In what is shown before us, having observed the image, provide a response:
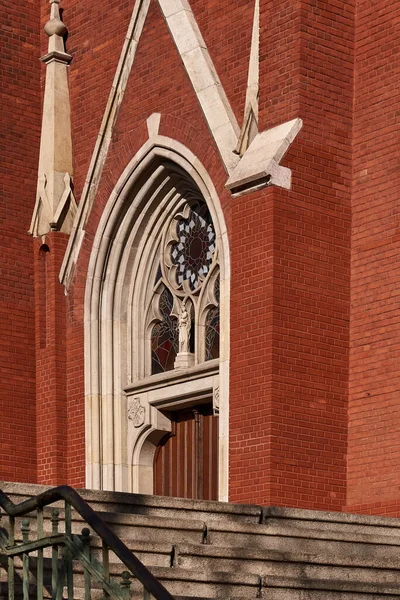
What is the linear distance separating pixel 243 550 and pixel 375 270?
4541mm

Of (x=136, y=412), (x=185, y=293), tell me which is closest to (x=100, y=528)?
(x=185, y=293)

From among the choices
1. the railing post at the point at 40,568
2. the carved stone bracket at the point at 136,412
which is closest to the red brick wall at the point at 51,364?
the carved stone bracket at the point at 136,412

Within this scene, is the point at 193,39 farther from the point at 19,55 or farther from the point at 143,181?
the point at 19,55

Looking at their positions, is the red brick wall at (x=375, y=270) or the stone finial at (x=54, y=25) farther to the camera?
the stone finial at (x=54, y=25)

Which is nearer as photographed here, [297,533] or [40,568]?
[40,568]

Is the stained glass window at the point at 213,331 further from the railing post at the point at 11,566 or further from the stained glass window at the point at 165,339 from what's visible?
the railing post at the point at 11,566

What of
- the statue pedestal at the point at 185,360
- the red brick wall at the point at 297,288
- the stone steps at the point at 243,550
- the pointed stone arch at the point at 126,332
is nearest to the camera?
the stone steps at the point at 243,550

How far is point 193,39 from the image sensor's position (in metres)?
15.2

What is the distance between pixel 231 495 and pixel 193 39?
4.75 meters

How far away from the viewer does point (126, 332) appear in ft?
54.4

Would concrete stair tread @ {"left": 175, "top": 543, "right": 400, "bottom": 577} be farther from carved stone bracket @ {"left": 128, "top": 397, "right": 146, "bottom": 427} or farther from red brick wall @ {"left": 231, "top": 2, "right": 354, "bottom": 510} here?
carved stone bracket @ {"left": 128, "top": 397, "right": 146, "bottom": 427}

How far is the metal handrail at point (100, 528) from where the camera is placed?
23.7ft

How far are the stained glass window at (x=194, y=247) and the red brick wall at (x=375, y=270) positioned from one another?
7.59 feet

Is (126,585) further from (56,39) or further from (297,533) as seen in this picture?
(56,39)
